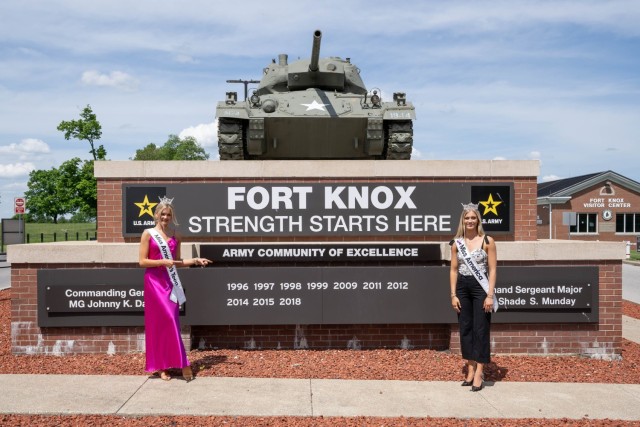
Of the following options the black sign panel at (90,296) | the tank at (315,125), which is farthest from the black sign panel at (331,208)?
the tank at (315,125)

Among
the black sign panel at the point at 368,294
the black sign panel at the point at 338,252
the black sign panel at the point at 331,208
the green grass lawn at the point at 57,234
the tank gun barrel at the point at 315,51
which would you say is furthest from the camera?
the green grass lawn at the point at 57,234

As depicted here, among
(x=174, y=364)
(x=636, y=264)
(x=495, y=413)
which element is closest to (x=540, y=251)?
(x=495, y=413)

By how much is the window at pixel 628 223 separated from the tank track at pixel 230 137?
3325 cm

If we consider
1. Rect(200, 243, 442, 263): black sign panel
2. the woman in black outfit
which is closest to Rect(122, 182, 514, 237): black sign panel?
Rect(200, 243, 442, 263): black sign panel

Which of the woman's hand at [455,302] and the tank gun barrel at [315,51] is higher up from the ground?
the tank gun barrel at [315,51]

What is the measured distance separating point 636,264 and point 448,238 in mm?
22664

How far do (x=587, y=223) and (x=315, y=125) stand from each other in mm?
31463

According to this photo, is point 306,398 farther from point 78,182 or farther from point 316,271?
point 78,182

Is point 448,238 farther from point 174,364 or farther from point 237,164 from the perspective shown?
point 174,364

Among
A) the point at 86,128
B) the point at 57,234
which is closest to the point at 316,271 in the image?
the point at 86,128

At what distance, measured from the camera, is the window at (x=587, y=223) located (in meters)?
39.0

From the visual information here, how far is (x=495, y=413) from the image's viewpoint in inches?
218

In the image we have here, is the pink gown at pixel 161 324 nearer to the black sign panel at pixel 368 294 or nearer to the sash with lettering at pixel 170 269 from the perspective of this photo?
the sash with lettering at pixel 170 269

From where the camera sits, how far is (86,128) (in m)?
32.7
